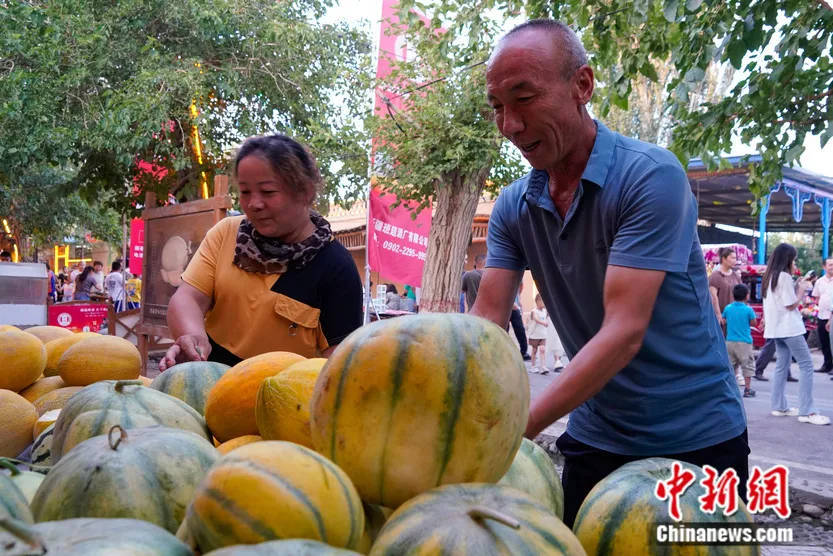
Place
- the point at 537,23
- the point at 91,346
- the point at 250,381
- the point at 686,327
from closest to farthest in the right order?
the point at 250,381 → the point at 537,23 → the point at 686,327 → the point at 91,346

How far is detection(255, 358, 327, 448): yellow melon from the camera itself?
4.17 ft

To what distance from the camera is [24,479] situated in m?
1.16

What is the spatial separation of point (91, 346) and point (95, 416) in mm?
950

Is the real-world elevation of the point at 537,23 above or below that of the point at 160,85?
below

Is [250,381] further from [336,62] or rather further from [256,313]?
[336,62]

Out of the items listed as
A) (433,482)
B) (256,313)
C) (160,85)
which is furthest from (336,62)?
(433,482)

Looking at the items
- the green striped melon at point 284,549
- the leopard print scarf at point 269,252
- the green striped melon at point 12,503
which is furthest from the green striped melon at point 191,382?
the green striped melon at point 284,549

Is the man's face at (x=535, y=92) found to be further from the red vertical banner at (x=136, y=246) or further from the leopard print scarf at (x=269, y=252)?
the red vertical banner at (x=136, y=246)

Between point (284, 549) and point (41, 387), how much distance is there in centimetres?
187

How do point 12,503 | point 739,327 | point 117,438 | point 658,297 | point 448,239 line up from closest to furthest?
point 12,503 → point 117,438 → point 658,297 → point 739,327 → point 448,239

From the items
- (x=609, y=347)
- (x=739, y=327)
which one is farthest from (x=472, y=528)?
(x=739, y=327)

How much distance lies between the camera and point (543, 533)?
870mm

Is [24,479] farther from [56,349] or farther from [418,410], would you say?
[56,349]

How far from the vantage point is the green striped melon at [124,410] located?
4.34 feet
